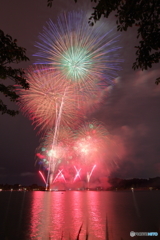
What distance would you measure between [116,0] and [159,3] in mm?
1708

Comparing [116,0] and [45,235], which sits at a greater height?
[116,0]

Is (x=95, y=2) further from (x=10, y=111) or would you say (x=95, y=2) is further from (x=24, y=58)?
(x=10, y=111)

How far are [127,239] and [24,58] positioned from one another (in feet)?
60.7

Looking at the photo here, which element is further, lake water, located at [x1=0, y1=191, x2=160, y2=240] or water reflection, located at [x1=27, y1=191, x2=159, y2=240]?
lake water, located at [x1=0, y1=191, x2=160, y2=240]

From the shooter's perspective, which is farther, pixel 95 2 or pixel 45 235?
pixel 45 235

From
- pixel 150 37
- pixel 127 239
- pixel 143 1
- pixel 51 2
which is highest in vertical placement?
pixel 143 1

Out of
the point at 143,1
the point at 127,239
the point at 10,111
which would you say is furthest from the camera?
the point at 127,239

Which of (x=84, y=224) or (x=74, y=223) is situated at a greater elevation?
(x=74, y=223)

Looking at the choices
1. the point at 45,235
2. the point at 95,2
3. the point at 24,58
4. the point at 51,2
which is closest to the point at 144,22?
the point at 95,2

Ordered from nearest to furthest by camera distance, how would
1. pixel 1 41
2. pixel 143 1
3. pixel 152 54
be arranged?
1. pixel 143 1
2. pixel 152 54
3. pixel 1 41

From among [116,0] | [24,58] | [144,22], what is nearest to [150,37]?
[144,22]

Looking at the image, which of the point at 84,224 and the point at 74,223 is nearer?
the point at 84,224

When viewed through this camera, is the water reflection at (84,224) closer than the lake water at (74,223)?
Yes

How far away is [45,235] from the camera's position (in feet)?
68.2
